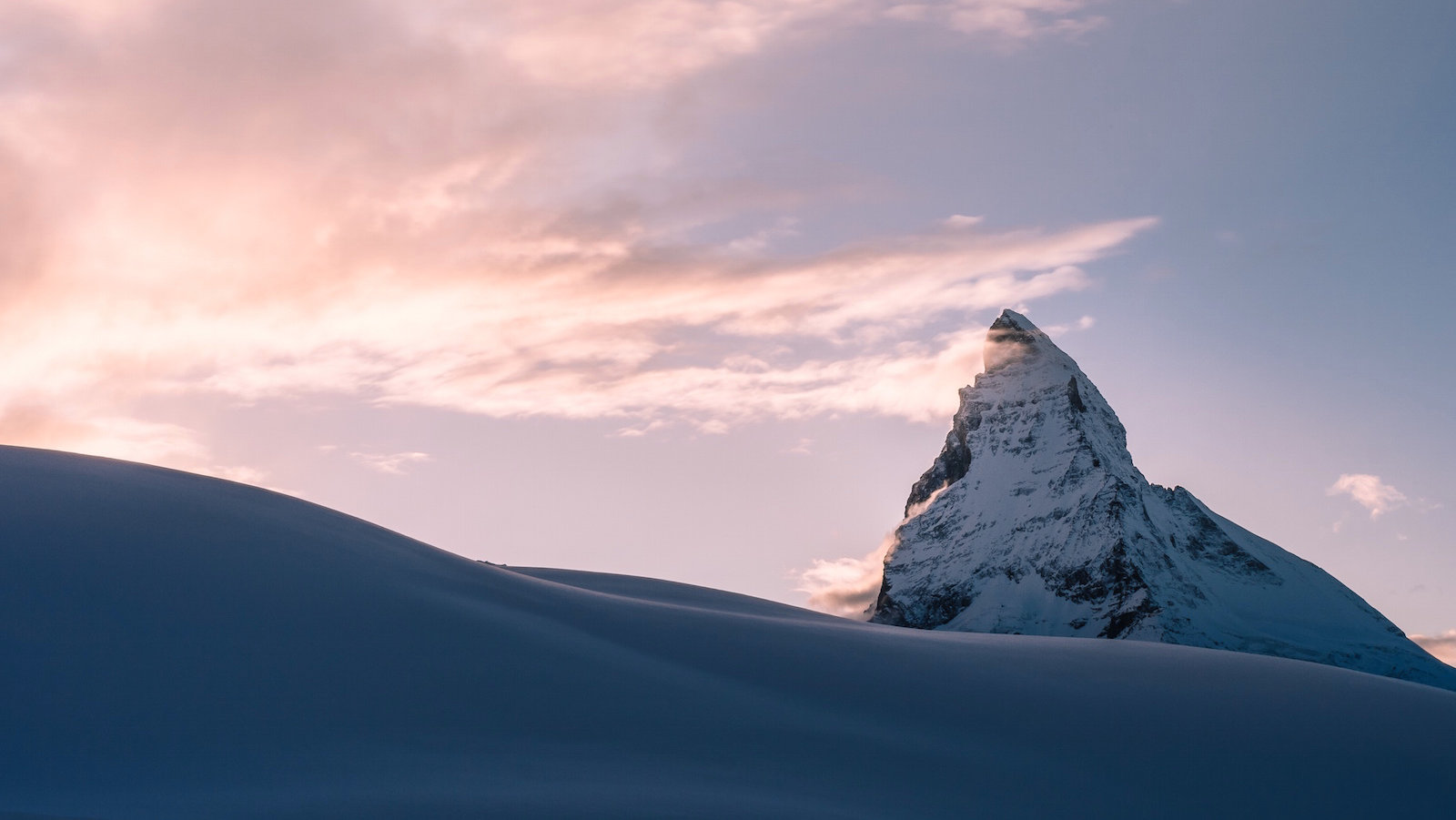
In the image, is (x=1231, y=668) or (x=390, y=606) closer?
(x=390, y=606)

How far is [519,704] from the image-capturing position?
24297mm

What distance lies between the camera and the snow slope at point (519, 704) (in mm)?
19266

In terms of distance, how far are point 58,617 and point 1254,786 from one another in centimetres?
2551

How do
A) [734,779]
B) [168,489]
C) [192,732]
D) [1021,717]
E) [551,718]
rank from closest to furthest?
[192,732]
[734,779]
[551,718]
[1021,717]
[168,489]

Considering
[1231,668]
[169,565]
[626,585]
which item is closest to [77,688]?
[169,565]

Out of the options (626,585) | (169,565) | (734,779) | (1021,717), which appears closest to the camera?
(734,779)

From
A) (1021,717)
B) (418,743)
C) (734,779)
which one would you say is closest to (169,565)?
(418,743)

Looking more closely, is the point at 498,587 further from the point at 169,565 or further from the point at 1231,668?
the point at 1231,668

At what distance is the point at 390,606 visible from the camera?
2792 cm

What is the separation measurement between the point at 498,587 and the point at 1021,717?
1549cm

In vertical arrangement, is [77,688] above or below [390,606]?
below

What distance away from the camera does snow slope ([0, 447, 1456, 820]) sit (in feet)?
63.2

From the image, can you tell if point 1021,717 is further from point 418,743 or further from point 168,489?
point 168,489

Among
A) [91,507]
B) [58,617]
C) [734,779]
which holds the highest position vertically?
[91,507]
